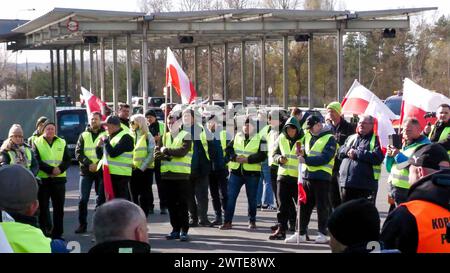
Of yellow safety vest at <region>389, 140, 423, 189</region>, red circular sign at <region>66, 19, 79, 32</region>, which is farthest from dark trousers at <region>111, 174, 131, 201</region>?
red circular sign at <region>66, 19, 79, 32</region>

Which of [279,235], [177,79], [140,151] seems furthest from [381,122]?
[177,79]

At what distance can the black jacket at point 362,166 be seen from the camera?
11.9 metres

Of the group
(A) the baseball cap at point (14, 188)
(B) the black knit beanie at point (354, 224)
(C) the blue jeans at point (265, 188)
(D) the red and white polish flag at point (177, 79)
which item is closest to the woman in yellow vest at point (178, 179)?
(C) the blue jeans at point (265, 188)

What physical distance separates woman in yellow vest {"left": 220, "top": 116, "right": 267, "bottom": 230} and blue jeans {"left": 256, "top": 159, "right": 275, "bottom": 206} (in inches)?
66.5

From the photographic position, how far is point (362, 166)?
11.9 m

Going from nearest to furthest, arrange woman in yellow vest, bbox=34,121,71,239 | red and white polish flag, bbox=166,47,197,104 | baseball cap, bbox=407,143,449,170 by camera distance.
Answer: baseball cap, bbox=407,143,449,170
woman in yellow vest, bbox=34,121,71,239
red and white polish flag, bbox=166,47,197,104

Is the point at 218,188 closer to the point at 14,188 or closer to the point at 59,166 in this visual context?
the point at 59,166

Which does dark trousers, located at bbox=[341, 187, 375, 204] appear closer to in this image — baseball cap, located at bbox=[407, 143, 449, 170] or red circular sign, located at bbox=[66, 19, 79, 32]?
baseball cap, located at bbox=[407, 143, 449, 170]

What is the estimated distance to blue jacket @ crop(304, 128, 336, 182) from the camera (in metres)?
12.6

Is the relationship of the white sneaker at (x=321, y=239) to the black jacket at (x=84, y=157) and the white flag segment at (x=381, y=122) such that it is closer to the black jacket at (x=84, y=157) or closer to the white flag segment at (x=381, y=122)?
the white flag segment at (x=381, y=122)

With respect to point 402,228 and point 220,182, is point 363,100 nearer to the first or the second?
point 220,182
